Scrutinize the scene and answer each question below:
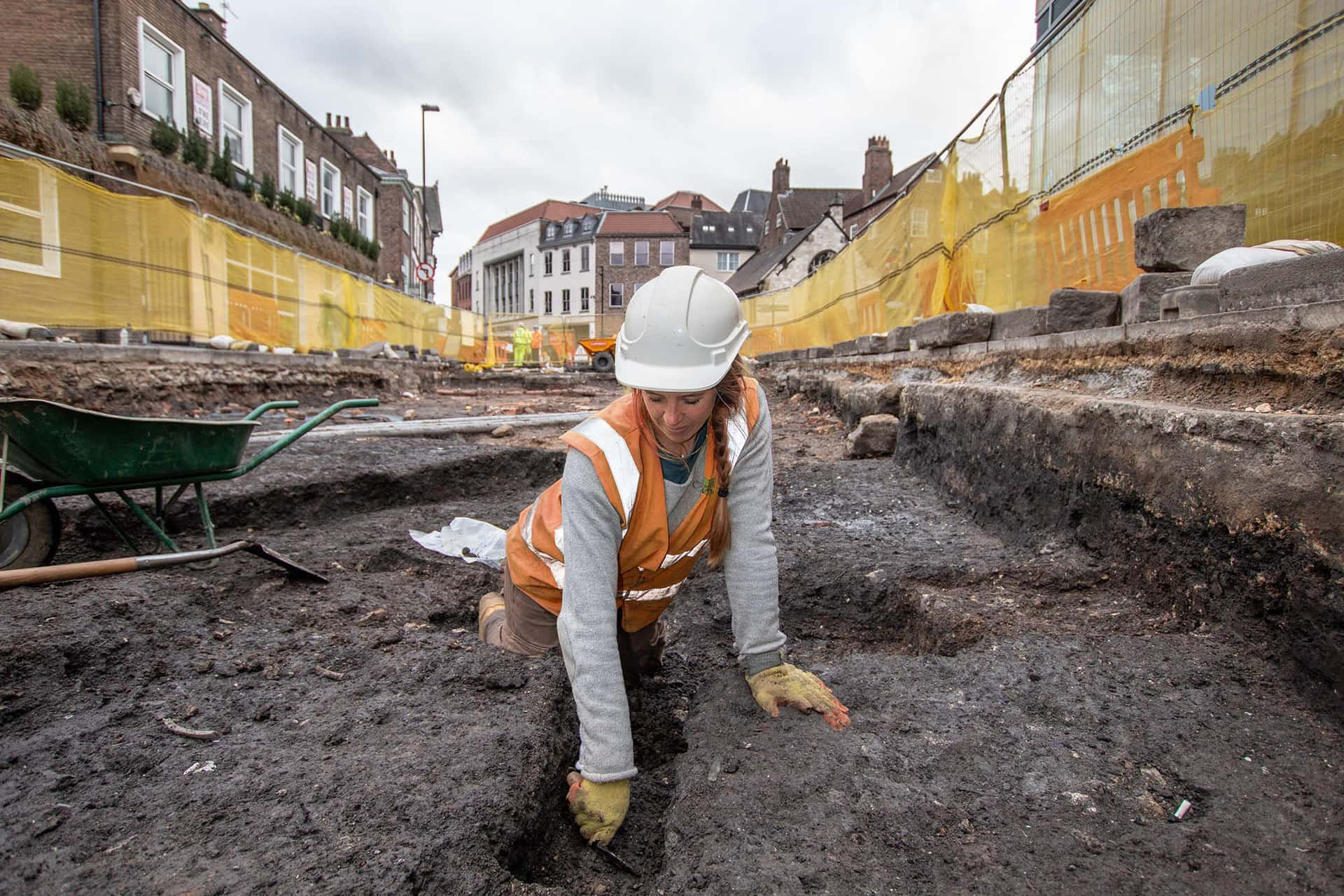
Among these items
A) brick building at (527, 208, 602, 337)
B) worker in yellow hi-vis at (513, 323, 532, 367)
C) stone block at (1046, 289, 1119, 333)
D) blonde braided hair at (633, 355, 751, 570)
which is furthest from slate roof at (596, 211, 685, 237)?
blonde braided hair at (633, 355, 751, 570)

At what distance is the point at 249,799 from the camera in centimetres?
154

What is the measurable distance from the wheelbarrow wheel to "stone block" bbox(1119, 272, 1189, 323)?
463 centimetres

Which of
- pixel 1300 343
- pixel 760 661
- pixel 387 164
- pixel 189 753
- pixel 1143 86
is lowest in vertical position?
pixel 189 753

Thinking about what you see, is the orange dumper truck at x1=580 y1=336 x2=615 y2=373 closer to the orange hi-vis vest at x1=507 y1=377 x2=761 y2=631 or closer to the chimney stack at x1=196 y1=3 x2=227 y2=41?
the chimney stack at x1=196 y1=3 x2=227 y2=41

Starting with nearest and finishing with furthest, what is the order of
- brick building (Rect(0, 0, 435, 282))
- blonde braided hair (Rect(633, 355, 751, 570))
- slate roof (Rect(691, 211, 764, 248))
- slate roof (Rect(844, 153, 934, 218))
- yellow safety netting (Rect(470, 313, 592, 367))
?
blonde braided hair (Rect(633, 355, 751, 570)) → brick building (Rect(0, 0, 435, 282)) → yellow safety netting (Rect(470, 313, 592, 367)) → slate roof (Rect(844, 153, 934, 218)) → slate roof (Rect(691, 211, 764, 248))

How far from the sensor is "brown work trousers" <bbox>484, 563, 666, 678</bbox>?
2430mm

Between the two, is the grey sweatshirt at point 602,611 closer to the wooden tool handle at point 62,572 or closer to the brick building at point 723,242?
the wooden tool handle at point 62,572

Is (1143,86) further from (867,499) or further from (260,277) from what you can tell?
(260,277)

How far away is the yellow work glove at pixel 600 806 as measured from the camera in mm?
1649

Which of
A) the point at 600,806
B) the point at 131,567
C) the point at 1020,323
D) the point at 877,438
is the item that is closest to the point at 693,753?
the point at 600,806

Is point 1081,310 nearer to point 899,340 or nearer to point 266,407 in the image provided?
point 899,340

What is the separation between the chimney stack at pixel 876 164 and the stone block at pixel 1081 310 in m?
39.1

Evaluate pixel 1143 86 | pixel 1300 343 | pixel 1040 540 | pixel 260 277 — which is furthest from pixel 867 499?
pixel 260 277

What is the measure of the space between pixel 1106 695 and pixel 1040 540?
4.01 ft
